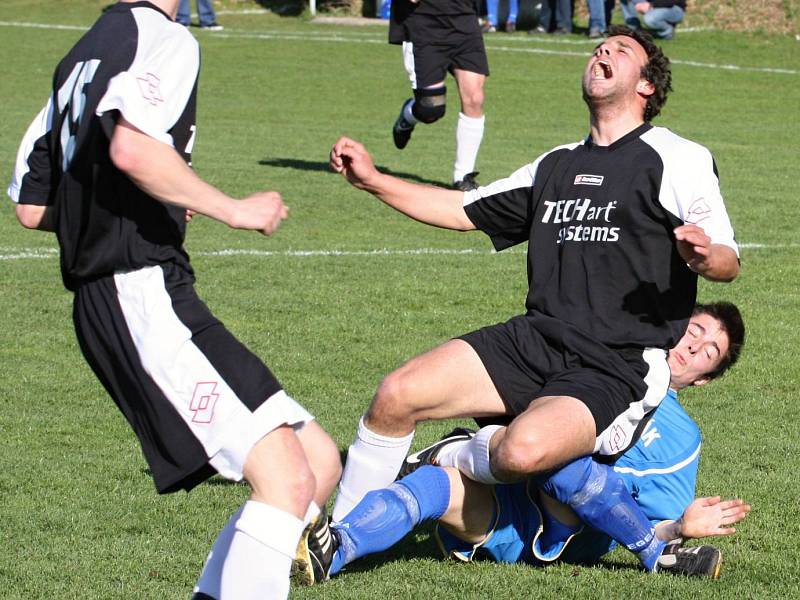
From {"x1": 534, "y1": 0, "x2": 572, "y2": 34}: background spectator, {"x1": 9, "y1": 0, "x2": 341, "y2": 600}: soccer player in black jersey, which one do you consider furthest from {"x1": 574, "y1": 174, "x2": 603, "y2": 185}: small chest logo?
{"x1": 534, "y1": 0, "x2": 572, "y2": 34}: background spectator

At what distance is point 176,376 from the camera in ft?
11.4

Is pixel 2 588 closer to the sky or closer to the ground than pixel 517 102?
closer to the sky

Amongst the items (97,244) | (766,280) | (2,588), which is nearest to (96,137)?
(97,244)

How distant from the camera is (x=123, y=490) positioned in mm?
5059

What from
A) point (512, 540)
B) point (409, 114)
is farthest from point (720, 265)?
point (409, 114)

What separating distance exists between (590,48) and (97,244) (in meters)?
18.5

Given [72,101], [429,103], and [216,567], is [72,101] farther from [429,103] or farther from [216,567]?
[429,103]

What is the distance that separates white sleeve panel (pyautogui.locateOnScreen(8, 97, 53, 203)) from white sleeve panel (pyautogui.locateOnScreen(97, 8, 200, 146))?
402mm

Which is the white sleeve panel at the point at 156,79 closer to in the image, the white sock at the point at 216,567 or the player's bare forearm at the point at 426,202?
the white sock at the point at 216,567

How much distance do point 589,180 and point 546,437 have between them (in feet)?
3.62

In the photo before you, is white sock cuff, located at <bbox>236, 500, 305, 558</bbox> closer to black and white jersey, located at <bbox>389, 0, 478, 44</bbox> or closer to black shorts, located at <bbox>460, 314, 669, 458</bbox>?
black shorts, located at <bbox>460, 314, 669, 458</bbox>

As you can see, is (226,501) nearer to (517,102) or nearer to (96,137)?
(96,137)

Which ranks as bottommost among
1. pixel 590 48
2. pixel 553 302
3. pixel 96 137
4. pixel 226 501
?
pixel 590 48

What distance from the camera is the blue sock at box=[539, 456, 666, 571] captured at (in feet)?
14.3
